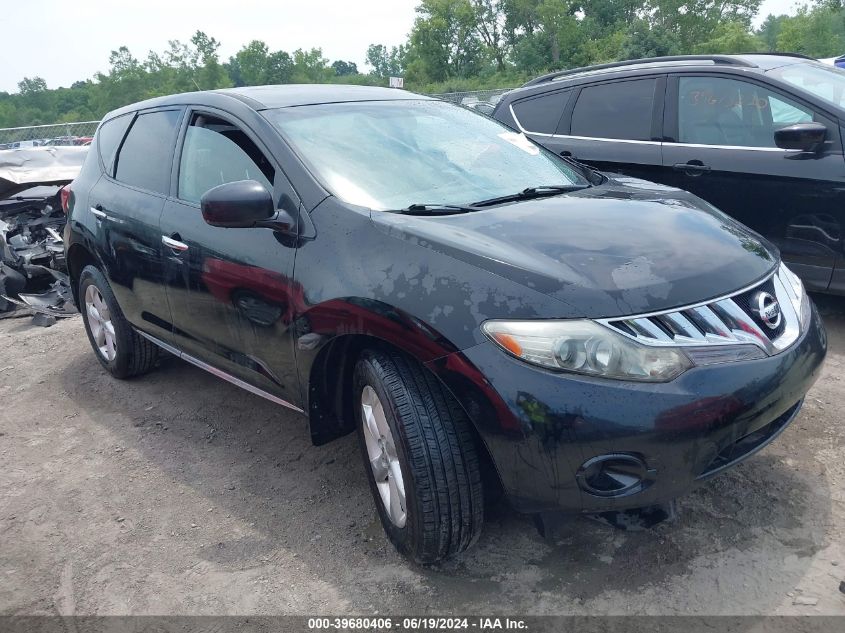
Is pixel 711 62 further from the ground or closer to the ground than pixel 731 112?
further from the ground

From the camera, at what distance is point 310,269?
2.73 m

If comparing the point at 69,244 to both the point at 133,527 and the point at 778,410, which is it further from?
the point at 778,410

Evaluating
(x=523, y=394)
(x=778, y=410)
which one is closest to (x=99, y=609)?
(x=523, y=394)

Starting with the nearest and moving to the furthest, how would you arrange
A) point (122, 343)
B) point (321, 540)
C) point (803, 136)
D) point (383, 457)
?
point (383, 457), point (321, 540), point (803, 136), point (122, 343)

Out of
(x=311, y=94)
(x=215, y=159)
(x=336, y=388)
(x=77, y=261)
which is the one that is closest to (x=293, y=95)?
(x=311, y=94)

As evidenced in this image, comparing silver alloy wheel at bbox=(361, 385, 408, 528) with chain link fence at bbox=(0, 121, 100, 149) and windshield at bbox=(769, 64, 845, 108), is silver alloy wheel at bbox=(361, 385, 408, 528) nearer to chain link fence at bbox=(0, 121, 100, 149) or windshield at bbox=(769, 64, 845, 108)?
windshield at bbox=(769, 64, 845, 108)

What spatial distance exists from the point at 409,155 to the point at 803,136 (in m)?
2.53

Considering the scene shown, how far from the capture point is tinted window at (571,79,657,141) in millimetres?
5246

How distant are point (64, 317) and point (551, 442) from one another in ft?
19.3

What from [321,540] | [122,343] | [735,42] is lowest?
[321,540]

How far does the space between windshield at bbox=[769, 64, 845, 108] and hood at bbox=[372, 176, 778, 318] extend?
7.53 ft

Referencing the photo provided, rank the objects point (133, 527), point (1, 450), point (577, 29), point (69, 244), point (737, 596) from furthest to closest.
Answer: point (577, 29) → point (69, 244) → point (1, 450) → point (133, 527) → point (737, 596)

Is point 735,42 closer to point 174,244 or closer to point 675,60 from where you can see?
point 675,60

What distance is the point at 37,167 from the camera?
8.62 metres
